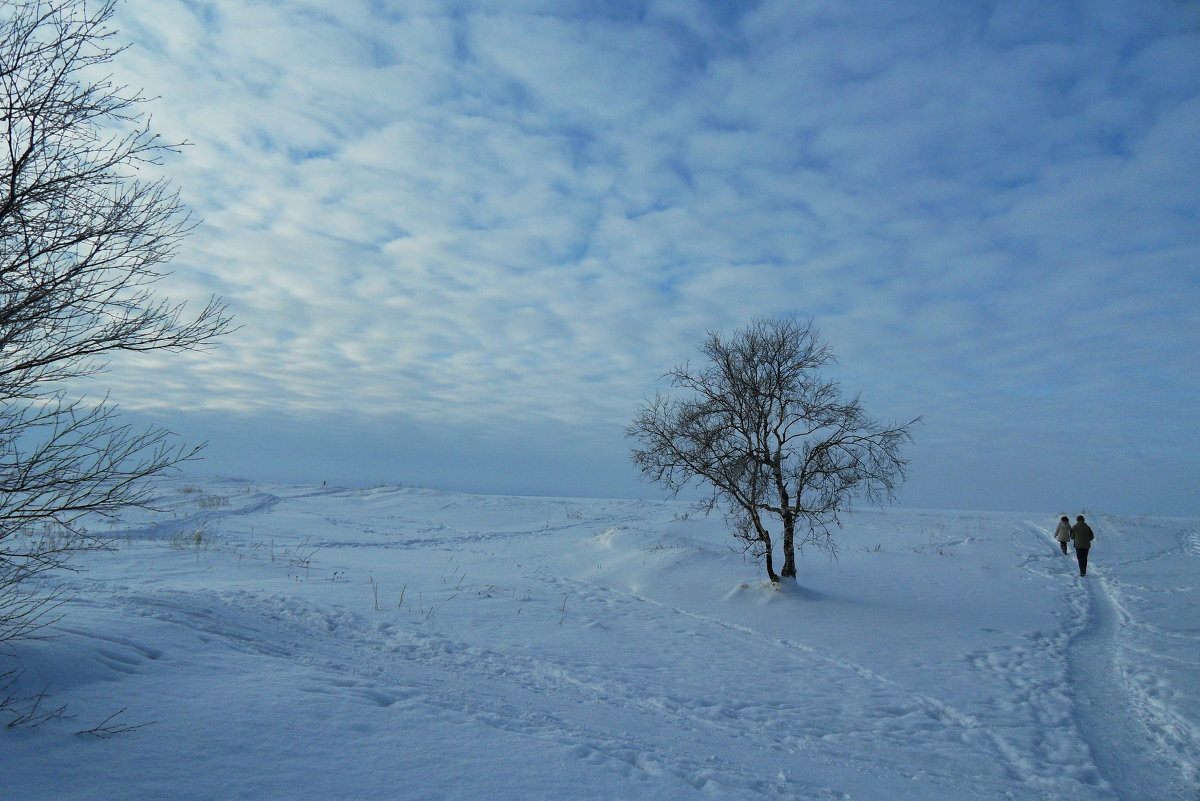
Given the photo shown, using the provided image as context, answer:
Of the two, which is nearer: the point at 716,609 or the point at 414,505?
the point at 716,609

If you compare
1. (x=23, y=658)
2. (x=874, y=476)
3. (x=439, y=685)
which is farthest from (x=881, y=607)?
(x=23, y=658)

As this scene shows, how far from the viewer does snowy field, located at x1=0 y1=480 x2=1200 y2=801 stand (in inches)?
201

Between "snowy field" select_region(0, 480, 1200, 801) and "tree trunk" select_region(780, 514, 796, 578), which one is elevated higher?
"tree trunk" select_region(780, 514, 796, 578)

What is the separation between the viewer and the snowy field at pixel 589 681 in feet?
16.8

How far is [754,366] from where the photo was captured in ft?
51.5

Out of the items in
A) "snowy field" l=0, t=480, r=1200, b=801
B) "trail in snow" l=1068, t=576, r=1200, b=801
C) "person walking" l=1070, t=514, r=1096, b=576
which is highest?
"person walking" l=1070, t=514, r=1096, b=576

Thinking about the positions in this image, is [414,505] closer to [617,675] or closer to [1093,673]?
[617,675]

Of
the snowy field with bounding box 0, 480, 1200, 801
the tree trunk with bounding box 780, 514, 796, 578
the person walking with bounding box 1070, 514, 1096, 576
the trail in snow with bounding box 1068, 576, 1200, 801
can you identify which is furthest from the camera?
the person walking with bounding box 1070, 514, 1096, 576

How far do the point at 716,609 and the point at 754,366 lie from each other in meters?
5.80

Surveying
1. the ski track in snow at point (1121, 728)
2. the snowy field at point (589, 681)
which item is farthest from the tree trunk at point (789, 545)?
the ski track in snow at point (1121, 728)

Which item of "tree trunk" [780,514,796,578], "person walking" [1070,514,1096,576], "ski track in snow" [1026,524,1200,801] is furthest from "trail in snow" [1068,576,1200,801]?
"person walking" [1070,514,1096,576]

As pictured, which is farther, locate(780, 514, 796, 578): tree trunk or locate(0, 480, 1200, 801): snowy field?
locate(780, 514, 796, 578): tree trunk

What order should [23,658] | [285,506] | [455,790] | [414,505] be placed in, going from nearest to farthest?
[455,790] → [23,658] → [285,506] → [414,505]

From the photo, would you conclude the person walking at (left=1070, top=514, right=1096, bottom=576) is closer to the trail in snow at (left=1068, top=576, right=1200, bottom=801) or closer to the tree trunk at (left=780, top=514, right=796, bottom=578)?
the trail in snow at (left=1068, top=576, right=1200, bottom=801)
